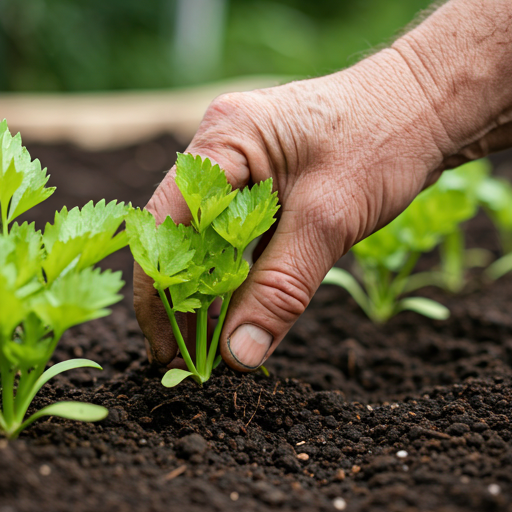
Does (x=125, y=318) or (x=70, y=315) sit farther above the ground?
(x=70, y=315)

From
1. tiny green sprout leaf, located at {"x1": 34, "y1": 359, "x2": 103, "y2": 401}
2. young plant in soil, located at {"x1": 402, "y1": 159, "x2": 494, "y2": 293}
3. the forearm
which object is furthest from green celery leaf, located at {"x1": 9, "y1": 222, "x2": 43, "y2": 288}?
young plant in soil, located at {"x1": 402, "y1": 159, "x2": 494, "y2": 293}

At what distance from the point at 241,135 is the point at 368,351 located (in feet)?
4.23

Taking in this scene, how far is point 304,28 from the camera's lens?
33.6ft

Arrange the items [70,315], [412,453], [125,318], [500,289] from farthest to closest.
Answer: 1. [500,289]
2. [125,318]
3. [412,453]
4. [70,315]

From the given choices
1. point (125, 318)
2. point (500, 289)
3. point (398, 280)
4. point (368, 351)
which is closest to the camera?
point (368, 351)

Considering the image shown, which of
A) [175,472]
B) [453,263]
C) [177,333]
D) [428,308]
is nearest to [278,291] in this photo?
[177,333]

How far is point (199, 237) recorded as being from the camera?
1346 millimetres

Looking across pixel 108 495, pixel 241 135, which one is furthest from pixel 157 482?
pixel 241 135

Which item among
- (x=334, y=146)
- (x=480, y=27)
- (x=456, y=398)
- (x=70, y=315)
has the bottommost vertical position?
(x=456, y=398)

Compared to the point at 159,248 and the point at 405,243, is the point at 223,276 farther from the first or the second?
the point at 405,243

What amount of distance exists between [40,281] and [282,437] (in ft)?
2.43

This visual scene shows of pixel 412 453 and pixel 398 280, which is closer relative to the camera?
pixel 412 453

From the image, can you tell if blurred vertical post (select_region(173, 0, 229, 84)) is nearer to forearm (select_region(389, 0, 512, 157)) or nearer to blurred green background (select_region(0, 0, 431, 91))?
blurred green background (select_region(0, 0, 431, 91))

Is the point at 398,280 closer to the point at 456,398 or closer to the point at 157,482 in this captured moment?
the point at 456,398
